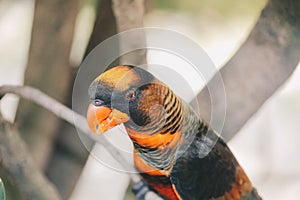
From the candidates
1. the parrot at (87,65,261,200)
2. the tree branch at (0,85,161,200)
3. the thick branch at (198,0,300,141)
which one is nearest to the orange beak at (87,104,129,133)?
the parrot at (87,65,261,200)

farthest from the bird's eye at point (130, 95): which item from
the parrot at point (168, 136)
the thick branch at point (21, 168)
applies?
the thick branch at point (21, 168)

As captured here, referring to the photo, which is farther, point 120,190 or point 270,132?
point 120,190

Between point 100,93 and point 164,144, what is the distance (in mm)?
219

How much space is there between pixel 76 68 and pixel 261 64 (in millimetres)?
526

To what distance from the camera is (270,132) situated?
4.45 ft

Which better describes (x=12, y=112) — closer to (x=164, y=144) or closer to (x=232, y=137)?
(x=164, y=144)

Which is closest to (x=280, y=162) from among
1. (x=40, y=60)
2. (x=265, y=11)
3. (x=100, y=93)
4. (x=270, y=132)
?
(x=270, y=132)

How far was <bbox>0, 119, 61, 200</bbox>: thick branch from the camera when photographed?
1528 millimetres

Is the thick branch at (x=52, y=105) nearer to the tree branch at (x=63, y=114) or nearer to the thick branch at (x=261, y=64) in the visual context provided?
the tree branch at (x=63, y=114)

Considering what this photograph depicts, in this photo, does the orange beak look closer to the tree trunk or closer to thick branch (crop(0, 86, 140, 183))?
thick branch (crop(0, 86, 140, 183))

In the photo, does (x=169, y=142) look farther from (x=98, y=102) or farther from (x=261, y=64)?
(x=261, y=64)

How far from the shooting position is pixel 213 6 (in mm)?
1394

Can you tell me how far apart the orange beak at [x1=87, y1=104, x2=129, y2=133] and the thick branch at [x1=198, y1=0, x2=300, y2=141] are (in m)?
0.23

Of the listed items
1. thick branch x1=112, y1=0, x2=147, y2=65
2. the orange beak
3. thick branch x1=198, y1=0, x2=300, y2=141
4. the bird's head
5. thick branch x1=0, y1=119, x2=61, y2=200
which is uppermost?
thick branch x1=198, y1=0, x2=300, y2=141
